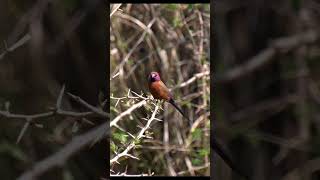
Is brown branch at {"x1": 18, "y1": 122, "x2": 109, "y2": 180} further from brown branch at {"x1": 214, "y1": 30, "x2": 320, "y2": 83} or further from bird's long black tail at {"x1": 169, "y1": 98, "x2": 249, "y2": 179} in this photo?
brown branch at {"x1": 214, "y1": 30, "x2": 320, "y2": 83}

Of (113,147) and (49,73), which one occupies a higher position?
(49,73)

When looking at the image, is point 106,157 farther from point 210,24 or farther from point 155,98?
point 210,24

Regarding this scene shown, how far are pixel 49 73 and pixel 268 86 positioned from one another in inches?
18.7

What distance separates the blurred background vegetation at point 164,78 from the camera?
1662mm

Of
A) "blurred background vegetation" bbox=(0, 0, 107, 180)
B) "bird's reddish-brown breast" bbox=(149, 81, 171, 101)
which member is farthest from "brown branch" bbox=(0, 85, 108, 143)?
"bird's reddish-brown breast" bbox=(149, 81, 171, 101)

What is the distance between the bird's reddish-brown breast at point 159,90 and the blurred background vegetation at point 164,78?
14 mm

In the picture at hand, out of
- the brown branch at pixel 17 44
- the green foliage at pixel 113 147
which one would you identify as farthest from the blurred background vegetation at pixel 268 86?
the brown branch at pixel 17 44

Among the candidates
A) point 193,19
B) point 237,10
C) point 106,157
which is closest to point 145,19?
point 193,19

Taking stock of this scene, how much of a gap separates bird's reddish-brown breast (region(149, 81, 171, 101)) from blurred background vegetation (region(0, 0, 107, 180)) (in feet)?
0.34

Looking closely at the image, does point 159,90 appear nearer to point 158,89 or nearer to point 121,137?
point 158,89

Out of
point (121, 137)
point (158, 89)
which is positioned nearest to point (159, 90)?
point (158, 89)

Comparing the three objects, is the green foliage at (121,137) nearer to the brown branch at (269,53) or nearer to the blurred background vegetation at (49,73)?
the blurred background vegetation at (49,73)

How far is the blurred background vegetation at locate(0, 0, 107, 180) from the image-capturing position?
5.41ft

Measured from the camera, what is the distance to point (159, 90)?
1641 mm
